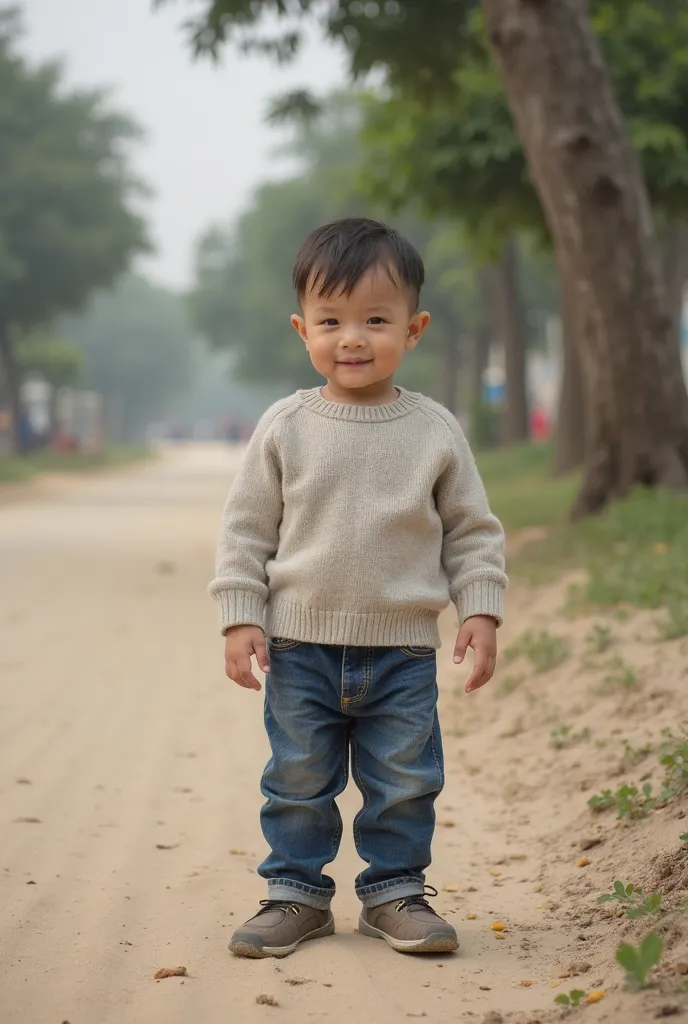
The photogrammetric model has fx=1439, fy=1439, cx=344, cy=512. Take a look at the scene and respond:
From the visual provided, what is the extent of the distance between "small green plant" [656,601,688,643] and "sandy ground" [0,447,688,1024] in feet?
0.34

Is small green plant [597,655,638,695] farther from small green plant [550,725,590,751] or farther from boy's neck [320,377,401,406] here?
boy's neck [320,377,401,406]

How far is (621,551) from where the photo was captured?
31.1 feet

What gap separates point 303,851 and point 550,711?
2.89 m

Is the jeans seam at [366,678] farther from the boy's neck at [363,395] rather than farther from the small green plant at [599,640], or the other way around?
the small green plant at [599,640]

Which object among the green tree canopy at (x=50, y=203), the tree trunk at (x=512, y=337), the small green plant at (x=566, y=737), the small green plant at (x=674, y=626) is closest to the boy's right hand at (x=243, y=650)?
the small green plant at (x=566, y=737)

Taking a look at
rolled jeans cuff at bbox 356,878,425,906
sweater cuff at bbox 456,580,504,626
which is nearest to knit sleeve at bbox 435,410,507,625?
sweater cuff at bbox 456,580,504,626

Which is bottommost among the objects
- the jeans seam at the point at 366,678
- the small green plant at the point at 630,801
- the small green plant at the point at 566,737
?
the small green plant at the point at 630,801

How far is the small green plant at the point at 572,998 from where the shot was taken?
3.13 meters

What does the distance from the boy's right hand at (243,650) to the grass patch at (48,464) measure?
88.4ft

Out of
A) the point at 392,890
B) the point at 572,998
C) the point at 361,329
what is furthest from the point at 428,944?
the point at 361,329

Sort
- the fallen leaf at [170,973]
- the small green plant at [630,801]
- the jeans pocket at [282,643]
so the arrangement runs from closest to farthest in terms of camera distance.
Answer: the fallen leaf at [170,973] → the jeans pocket at [282,643] → the small green plant at [630,801]

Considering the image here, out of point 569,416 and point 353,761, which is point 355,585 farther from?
point 569,416

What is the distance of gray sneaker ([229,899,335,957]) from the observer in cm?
373

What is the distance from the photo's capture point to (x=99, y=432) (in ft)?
180
